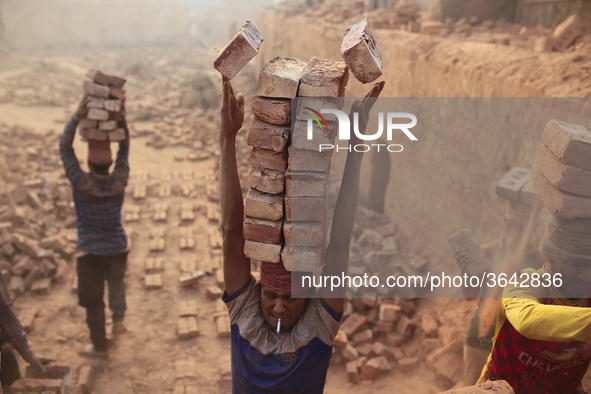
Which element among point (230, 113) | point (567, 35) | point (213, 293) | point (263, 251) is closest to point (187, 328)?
point (213, 293)

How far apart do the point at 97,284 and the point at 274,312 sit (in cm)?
→ 286

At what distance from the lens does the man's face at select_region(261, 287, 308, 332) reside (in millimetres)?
2230

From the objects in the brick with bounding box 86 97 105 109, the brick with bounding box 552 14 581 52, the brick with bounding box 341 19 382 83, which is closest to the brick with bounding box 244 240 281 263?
the brick with bounding box 341 19 382 83

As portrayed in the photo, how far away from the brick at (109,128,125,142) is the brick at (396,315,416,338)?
387 centimetres

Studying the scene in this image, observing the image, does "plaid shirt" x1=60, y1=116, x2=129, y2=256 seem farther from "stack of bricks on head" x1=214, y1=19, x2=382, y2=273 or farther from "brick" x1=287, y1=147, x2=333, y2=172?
Answer: "brick" x1=287, y1=147, x2=333, y2=172

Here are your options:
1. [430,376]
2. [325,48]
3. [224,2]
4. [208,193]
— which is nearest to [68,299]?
[208,193]

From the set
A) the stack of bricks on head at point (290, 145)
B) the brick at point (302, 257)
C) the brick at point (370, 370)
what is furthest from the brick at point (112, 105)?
the brick at point (370, 370)

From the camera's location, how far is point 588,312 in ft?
5.77

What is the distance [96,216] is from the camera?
4109mm

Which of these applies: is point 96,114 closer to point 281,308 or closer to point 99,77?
point 99,77

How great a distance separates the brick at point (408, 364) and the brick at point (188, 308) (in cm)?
260

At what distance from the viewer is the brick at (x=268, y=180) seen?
209 cm

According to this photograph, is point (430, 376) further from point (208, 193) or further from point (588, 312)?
point (208, 193)

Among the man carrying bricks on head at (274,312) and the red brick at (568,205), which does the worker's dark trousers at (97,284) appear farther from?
the red brick at (568,205)
